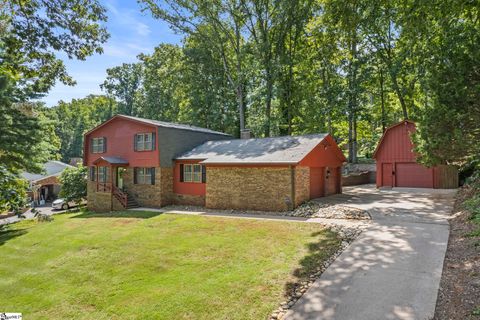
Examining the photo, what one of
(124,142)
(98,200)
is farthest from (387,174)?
(98,200)

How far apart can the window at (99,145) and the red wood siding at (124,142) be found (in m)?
0.24

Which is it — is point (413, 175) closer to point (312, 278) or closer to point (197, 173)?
point (197, 173)

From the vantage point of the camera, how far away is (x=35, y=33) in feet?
20.1

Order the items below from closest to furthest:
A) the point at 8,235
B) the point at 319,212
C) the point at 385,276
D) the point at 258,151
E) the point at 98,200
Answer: the point at 385,276 → the point at 319,212 → the point at 8,235 → the point at 258,151 → the point at 98,200

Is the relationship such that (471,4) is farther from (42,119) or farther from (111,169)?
(42,119)

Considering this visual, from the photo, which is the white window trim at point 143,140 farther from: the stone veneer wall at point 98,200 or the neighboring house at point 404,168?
the neighboring house at point 404,168

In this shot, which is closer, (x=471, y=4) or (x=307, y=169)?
(x=471, y=4)

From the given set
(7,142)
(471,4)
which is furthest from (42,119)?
(471,4)

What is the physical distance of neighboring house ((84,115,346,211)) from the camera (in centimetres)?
1577

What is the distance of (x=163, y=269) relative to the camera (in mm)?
8359

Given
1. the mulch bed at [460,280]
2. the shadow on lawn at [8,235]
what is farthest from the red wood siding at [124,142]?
the mulch bed at [460,280]

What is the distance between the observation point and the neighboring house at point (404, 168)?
2006 centimetres

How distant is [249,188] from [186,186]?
5192 millimetres

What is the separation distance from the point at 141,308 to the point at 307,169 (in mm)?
12056
